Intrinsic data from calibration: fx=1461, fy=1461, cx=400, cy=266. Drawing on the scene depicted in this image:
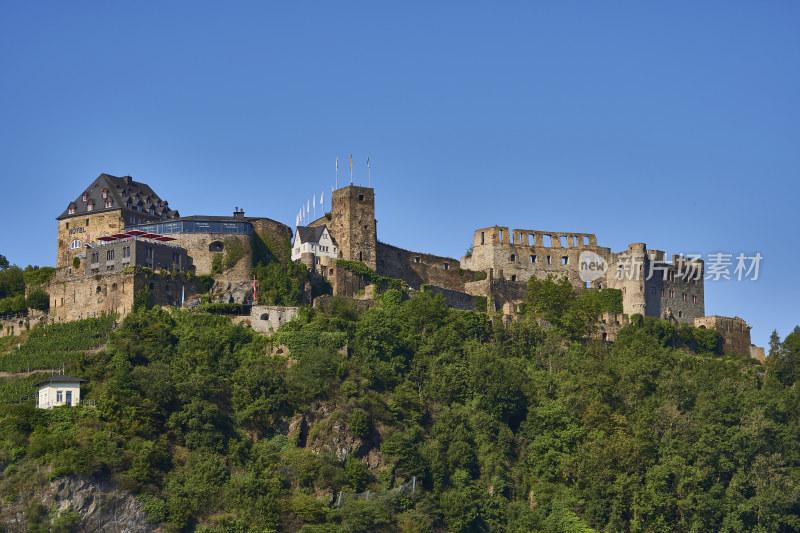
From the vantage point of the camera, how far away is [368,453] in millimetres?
78500

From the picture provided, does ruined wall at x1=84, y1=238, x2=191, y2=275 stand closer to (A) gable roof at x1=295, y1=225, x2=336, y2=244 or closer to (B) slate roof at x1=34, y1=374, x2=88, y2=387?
(A) gable roof at x1=295, y1=225, x2=336, y2=244

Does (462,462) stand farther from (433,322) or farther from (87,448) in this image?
(87,448)

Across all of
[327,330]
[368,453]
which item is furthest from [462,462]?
[327,330]

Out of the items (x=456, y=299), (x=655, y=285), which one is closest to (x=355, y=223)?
(x=456, y=299)

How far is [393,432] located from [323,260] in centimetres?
2012

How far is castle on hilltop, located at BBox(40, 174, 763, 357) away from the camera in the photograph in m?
89.7

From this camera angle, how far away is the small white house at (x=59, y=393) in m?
76.4

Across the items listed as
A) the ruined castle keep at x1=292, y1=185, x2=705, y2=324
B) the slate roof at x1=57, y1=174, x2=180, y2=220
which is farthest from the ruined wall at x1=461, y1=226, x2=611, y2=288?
the slate roof at x1=57, y1=174, x2=180, y2=220

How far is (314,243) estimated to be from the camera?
98062mm

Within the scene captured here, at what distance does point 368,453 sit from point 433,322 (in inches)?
584

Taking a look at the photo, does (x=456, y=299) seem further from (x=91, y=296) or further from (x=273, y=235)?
(x=91, y=296)

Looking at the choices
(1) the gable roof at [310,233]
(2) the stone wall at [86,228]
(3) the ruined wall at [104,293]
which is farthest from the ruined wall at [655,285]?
(2) the stone wall at [86,228]

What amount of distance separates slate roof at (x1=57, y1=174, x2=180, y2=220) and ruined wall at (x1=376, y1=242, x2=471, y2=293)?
15.5m

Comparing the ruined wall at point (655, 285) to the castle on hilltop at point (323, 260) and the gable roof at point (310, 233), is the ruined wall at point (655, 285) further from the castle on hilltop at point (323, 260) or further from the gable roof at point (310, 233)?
the gable roof at point (310, 233)
